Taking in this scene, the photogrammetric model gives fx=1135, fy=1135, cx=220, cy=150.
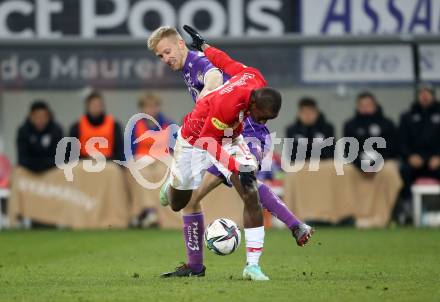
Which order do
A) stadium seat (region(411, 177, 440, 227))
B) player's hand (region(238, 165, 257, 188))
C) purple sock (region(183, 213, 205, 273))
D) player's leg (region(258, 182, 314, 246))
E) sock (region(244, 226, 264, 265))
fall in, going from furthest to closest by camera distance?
stadium seat (region(411, 177, 440, 227)), purple sock (region(183, 213, 205, 273)), player's leg (region(258, 182, 314, 246)), sock (region(244, 226, 264, 265)), player's hand (region(238, 165, 257, 188))

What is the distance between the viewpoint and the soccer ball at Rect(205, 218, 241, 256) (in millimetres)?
9359

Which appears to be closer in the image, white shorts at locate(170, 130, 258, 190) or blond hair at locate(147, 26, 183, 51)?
white shorts at locate(170, 130, 258, 190)

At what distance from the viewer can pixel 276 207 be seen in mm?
9820

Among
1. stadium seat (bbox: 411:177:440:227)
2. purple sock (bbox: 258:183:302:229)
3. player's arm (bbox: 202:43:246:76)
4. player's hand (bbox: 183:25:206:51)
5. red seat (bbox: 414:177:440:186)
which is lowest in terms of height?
stadium seat (bbox: 411:177:440:227)

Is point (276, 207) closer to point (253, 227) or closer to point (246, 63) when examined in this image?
point (253, 227)

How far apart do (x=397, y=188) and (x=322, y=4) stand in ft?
10.4

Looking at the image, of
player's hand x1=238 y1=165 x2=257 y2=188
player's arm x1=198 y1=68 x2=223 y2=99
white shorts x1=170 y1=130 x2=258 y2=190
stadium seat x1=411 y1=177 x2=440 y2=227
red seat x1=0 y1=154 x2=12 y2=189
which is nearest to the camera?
player's hand x1=238 y1=165 x2=257 y2=188

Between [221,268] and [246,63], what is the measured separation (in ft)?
26.4

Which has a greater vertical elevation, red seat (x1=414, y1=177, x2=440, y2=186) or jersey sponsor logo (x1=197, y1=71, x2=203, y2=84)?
jersey sponsor logo (x1=197, y1=71, x2=203, y2=84)

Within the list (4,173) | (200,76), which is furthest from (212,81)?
(4,173)

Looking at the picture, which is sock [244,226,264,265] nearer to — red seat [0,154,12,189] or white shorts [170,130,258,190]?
white shorts [170,130,258,190]

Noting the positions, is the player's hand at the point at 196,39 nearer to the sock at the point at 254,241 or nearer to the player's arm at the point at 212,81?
the player's arm at the point at 212,81

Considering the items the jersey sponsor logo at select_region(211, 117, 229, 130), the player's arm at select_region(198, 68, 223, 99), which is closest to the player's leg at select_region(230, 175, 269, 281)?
the jersey sponsor logo at select_region(211, 117, 229, 130)

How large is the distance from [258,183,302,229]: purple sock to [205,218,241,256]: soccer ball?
48 centimetres
